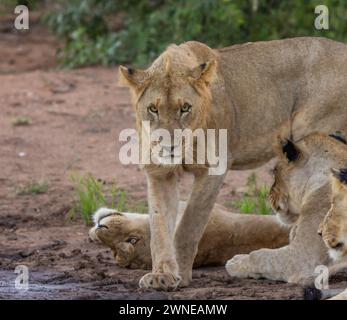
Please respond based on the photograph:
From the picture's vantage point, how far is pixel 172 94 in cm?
657

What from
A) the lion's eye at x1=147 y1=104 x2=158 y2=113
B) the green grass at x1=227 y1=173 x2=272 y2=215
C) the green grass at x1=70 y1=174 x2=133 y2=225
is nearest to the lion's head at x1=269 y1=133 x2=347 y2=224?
the lion's eye at x1=147 y1=104 x2=158 y2=113

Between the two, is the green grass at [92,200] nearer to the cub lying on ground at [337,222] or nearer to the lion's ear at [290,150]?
the lion's ear at [290,150]

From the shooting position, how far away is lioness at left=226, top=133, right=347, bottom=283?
6.65m

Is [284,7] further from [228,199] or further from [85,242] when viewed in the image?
[85,242]

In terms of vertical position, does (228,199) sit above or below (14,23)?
below

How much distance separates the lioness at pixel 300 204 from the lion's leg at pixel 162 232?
0.43 meters

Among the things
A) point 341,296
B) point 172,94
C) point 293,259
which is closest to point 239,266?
point 293,259

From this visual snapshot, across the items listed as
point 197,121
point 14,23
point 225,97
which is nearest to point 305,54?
point 225,97

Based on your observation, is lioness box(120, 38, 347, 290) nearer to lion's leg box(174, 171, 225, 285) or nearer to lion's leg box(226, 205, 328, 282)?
lion's leg box(174, 171, 225, 285)

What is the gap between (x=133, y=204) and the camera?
350 inches

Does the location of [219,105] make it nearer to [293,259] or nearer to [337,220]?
[293,259]

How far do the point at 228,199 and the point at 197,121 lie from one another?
8.60 ft

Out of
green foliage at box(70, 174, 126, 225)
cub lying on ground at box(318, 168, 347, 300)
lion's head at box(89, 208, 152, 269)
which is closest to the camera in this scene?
cub lying on ground at box(318, 168, 347, 300)

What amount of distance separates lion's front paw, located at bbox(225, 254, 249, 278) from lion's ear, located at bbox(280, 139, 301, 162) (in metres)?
0.60
